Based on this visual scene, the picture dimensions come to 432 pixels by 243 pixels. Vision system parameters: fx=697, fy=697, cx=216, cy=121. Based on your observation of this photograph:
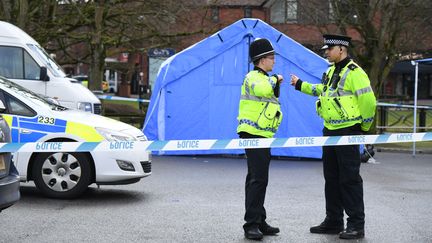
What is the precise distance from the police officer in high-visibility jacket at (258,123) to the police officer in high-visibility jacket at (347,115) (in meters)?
0.46

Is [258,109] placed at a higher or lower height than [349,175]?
higher

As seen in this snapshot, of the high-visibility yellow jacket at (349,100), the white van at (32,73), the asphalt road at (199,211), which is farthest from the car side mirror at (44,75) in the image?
the high-visibility yellow jacket at (349,100)

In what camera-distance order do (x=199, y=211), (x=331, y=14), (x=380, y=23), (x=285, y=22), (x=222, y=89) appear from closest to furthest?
(x=199, y=211) < (x=222, y=89) < (x=380, y=23) < (x=331, y=14) < (x=285, y=22)

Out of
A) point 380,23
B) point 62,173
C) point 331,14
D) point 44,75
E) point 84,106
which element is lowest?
point 62,173

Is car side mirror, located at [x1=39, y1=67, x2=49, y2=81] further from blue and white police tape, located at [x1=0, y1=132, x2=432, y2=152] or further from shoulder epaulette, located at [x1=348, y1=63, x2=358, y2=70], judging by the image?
shoulder epaulette, located at [x1=348, y1=63, x2=358, y2=70]

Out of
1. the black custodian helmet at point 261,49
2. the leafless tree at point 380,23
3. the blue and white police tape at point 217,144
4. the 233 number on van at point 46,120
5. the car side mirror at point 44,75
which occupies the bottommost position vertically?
the blue and white police tape at point 217,144

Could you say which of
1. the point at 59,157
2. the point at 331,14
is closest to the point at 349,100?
the point at 59,157

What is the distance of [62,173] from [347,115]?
364 centimetres

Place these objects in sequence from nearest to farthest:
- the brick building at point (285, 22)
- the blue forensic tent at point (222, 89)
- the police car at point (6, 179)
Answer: the police car at point (6, 179) < the blue forensic tent at point (222, 89) < the brick building at point (285, 22)

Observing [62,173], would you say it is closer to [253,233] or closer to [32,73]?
[253,233]

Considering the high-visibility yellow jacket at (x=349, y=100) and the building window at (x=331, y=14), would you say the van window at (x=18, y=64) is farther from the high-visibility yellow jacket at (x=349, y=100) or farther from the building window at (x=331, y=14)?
the building window at (x=331, y=14)

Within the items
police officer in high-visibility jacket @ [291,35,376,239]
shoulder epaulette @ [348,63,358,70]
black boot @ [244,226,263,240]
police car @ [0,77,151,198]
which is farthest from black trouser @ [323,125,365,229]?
police car @ [0,77,151,198]

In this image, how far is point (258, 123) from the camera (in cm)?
627

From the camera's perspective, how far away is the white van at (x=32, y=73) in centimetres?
1364
